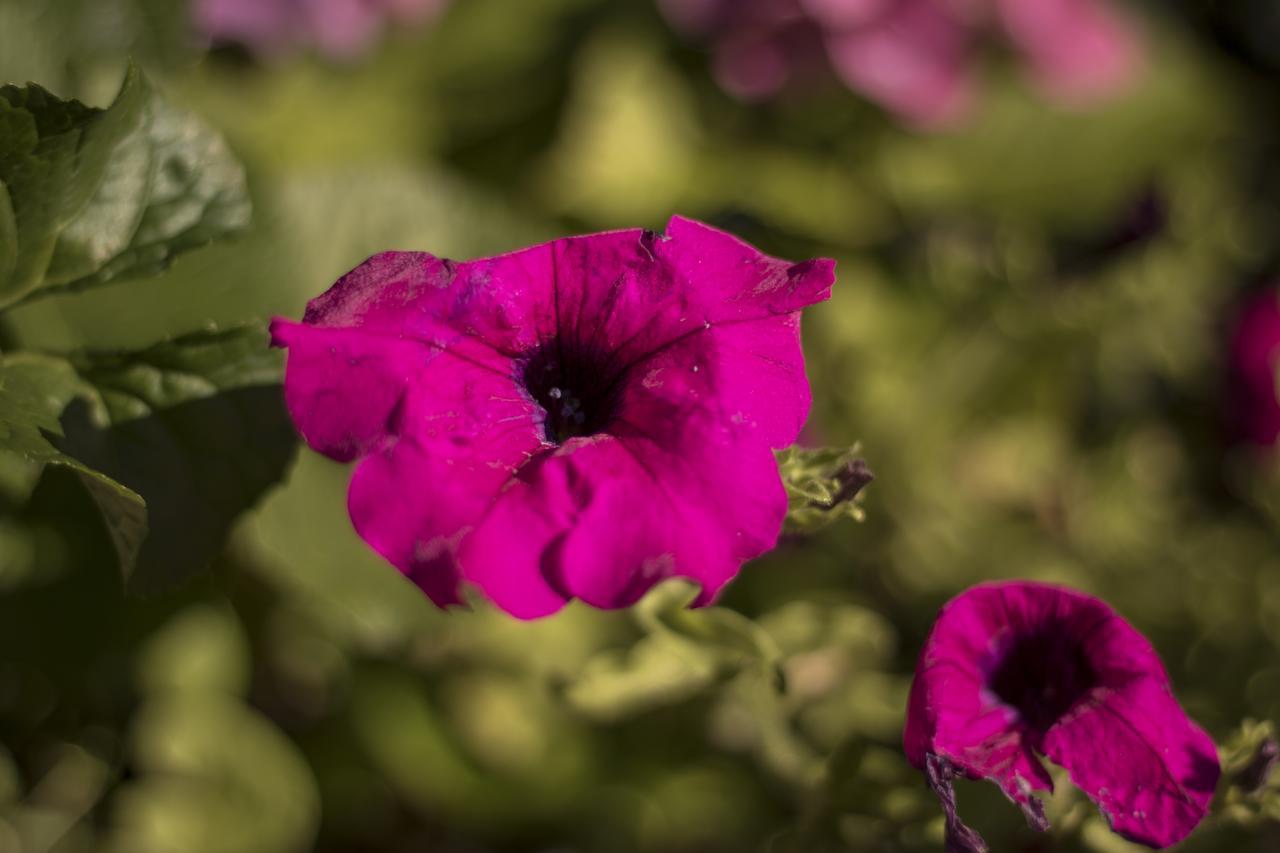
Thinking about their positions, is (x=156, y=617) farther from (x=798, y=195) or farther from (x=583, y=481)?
(x=798, y=195)

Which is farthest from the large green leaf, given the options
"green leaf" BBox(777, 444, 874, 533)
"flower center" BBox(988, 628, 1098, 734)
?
"flower center" BBox(988, 628, 1098, 734)

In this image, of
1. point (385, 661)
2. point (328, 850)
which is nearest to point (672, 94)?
point (385, 661)

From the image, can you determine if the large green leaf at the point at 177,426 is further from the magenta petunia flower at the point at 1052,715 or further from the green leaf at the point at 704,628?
the magenta petunia flower at the point at 1052,715

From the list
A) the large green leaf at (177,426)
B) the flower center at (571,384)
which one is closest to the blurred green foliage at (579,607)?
the large green leaf at (177,426)

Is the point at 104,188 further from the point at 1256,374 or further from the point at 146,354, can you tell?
the point at 1256,374

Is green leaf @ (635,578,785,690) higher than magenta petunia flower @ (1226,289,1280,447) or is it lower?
higher

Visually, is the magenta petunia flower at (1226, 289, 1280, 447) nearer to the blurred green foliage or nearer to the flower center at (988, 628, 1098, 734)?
the blurred green foliage

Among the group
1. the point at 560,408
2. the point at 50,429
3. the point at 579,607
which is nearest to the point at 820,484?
the point at 560,408
